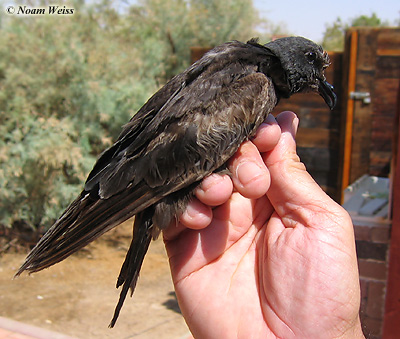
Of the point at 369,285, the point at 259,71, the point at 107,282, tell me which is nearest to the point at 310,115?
the point at 369,285

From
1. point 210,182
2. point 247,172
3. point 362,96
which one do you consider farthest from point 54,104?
point 247,172

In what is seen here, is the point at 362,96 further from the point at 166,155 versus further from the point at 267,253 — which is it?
the point at 166,155

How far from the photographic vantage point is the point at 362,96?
→ 688 centimetres

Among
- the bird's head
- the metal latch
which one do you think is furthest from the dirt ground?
the metal latch

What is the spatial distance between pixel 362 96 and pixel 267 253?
209 inches

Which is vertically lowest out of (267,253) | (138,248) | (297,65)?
(267,253)

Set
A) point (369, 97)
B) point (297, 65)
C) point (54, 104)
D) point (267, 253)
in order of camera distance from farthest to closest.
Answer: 1. point (54, 104)
2. point (369, 97)
3. point (297, 65)
4. point (267, 253)

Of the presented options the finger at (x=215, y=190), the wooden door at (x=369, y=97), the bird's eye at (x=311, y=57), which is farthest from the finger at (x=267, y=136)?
the wooden door at (x=369, y=97)

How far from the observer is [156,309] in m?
5.70

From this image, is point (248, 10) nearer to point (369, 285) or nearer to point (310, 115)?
point (310, 115)

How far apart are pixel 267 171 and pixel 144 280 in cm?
481

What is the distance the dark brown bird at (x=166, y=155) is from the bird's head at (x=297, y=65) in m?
0.23

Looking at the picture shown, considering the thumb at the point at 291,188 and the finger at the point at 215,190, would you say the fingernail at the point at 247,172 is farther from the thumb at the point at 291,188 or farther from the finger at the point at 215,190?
the thumb at the point at 291,188

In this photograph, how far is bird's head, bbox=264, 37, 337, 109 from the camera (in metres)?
2.79
